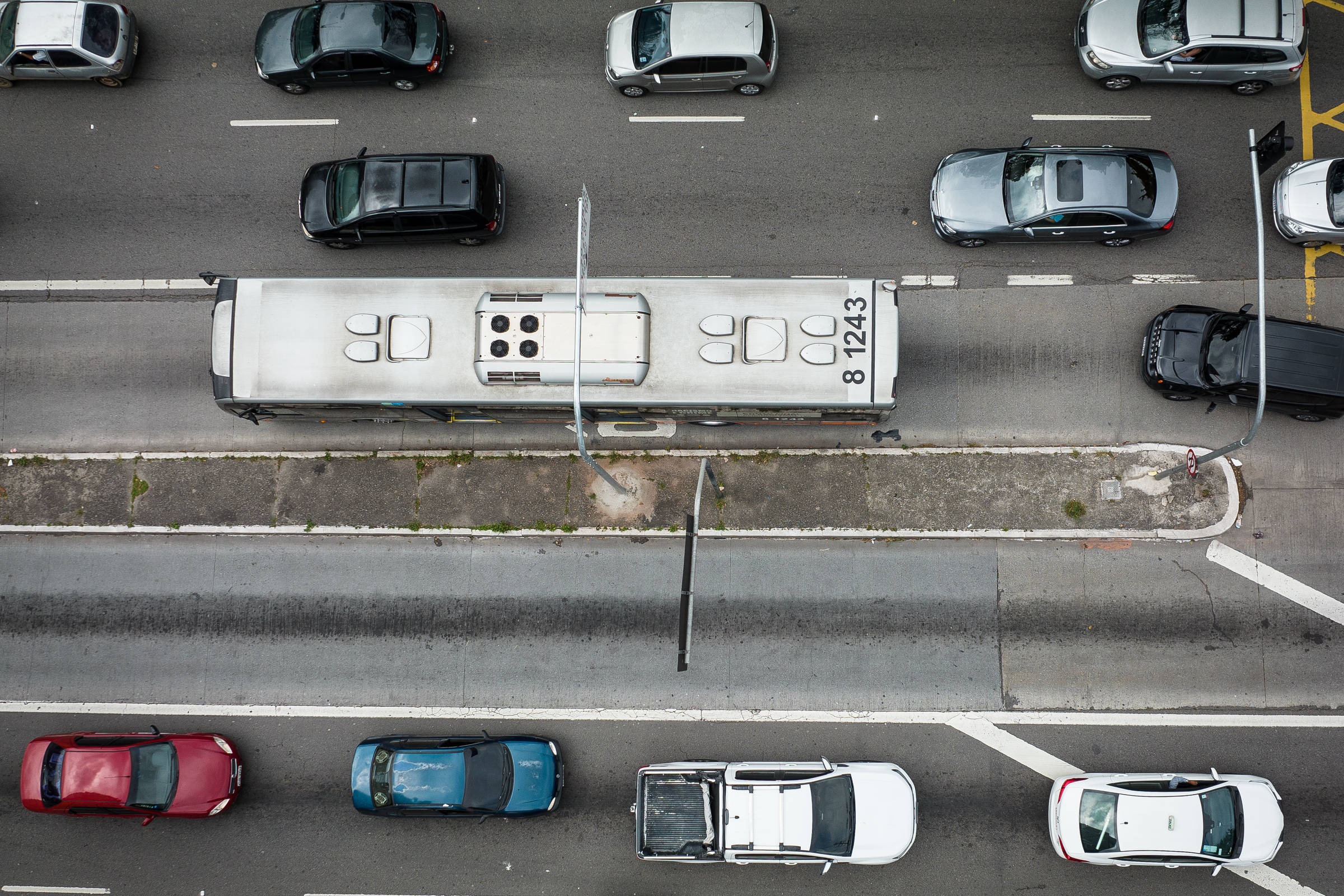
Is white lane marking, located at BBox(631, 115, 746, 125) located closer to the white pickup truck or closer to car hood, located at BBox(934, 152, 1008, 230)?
car hood, located at BBox(934, 152, 1008, 230)

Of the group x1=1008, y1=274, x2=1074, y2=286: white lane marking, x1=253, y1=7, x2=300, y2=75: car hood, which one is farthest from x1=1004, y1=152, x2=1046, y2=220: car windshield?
x1=253, y1=7, x2=300, y2=75: car hood

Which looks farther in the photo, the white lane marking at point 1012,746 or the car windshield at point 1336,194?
the car windshield at point 1336,194

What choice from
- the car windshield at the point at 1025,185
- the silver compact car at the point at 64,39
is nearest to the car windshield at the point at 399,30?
the silver compact car at the point at 64,39

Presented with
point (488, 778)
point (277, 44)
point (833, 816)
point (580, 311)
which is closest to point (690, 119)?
point (580, 311)

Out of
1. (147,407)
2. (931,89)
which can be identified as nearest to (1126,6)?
(931,89)

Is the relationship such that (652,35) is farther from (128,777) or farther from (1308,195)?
(128,777)

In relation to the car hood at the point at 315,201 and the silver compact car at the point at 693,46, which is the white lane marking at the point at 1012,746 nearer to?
the silver compact car at the point at 693,46
